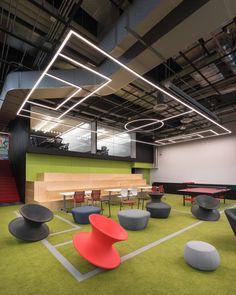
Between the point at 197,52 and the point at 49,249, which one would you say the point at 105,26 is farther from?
the point at 49,249

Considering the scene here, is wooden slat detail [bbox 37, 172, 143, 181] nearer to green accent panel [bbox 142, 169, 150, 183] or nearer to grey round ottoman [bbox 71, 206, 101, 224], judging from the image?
grey round ottoman [bbox 71, 206, 101, 224]

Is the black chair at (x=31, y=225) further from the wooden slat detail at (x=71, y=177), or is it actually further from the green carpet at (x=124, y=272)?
the wooden slat detail at (x=71, y=177)

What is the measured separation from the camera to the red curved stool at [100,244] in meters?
2.81

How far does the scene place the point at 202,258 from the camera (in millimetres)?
2824

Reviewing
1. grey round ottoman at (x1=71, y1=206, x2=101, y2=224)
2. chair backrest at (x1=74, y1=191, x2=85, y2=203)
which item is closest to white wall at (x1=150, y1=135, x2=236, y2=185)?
chair backrest at (x1=74, y1=191, x2=85, y2=203)

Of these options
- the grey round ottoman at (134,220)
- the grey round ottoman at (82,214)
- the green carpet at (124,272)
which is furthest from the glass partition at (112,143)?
the green carpet at (124,272)

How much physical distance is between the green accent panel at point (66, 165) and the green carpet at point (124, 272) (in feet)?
17.0

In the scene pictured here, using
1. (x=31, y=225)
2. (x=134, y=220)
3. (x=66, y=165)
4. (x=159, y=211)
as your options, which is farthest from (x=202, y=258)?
(x=66, y=165)

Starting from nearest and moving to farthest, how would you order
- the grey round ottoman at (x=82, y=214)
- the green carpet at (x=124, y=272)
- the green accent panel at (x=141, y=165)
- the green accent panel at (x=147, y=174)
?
the green carpet at (x=124, y=272), the grey round ottoman at (x=82, y=214), the green accent panel at (x=141, y=165), the green accent panel at (x=147, y=174)

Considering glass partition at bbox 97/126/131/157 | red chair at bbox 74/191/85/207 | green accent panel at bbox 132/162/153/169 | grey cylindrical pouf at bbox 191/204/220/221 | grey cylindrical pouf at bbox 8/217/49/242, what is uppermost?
glass partition at bbox 97/126/131/157

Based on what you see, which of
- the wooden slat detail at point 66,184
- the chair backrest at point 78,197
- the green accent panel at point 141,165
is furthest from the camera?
the green accent panel at point 141,165

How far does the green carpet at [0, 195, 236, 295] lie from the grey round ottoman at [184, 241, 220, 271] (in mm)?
92

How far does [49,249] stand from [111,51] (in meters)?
4.51

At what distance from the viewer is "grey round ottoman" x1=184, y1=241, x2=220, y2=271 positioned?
9.21 feet
